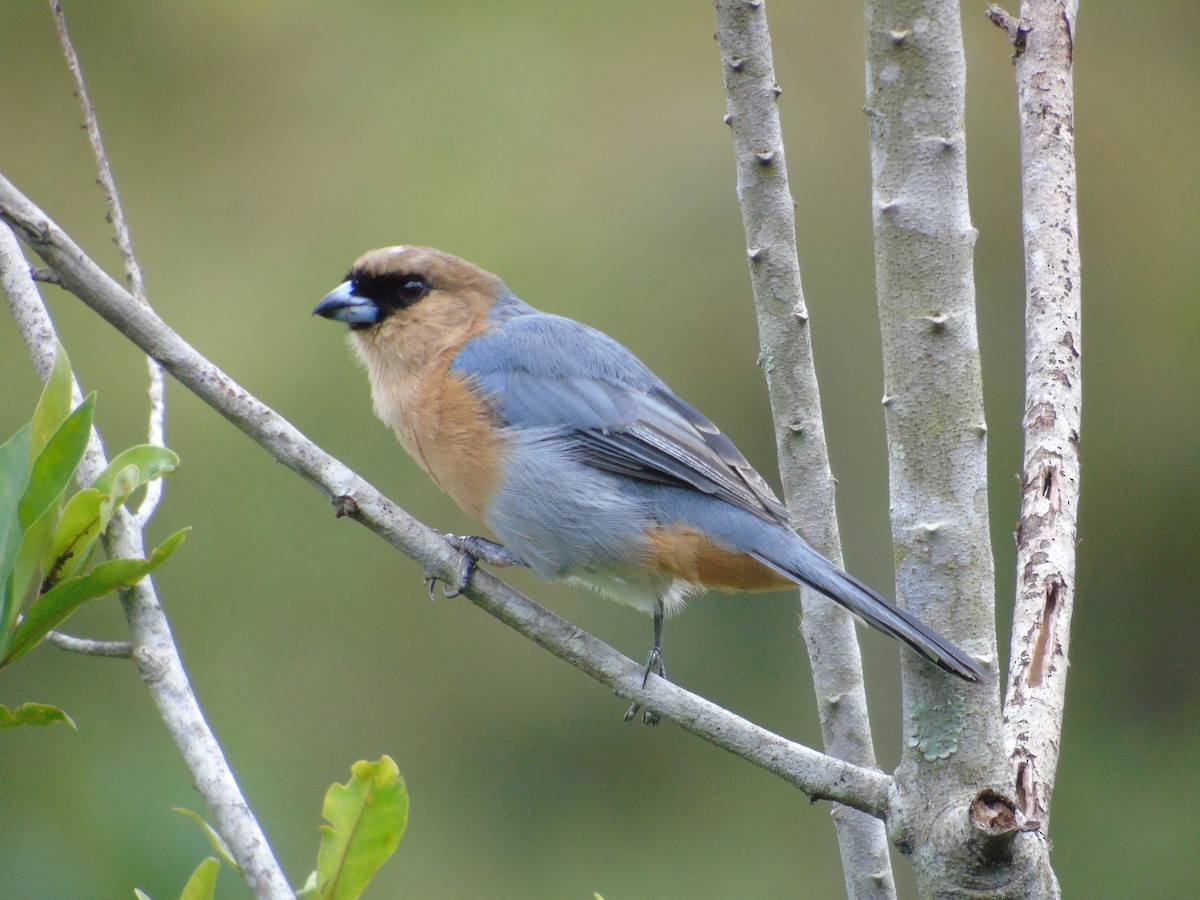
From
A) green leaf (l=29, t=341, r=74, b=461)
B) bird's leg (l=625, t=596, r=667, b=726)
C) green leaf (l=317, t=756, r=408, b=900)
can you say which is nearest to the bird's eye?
bird's leg (l=625, t=596, r=667, b=726)

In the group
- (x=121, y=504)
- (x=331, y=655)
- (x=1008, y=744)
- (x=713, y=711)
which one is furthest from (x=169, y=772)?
(x=1008, y=744)

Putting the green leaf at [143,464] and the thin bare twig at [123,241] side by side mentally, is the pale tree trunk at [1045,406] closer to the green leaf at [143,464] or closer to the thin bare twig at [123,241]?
the green leaf at [143,464]

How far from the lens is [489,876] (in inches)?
205

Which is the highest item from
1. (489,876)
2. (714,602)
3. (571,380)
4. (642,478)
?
(571,380)

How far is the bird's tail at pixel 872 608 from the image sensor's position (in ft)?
6.05

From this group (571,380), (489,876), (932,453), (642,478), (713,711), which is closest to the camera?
(932,453)

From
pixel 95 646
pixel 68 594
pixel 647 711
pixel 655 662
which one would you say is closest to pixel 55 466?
pixel 68 594

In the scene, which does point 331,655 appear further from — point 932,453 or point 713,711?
point 932,453

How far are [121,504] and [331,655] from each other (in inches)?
133

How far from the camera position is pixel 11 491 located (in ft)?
6.11

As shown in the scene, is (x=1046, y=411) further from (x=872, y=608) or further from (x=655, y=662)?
(x=655, y=662)

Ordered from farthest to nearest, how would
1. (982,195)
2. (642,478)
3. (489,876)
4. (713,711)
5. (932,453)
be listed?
(982,195) → (489,876) → (642,478) → (713,711) → (932,453)

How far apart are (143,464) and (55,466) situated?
16 cm

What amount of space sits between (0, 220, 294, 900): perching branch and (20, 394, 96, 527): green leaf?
0.20 meters
